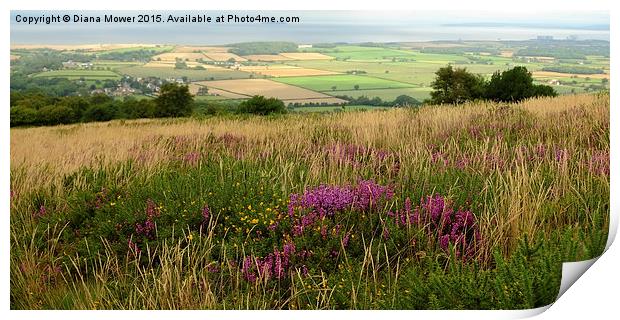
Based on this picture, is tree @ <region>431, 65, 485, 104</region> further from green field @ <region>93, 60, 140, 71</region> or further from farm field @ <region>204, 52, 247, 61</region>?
green field @ <region>93, 60, 140, 71</region>

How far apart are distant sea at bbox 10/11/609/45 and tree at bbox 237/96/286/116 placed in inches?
16.6

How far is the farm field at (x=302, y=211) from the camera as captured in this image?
3914 millimetres

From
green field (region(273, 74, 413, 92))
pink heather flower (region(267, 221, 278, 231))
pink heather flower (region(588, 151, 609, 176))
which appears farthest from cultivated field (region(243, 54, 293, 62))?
pink heather flower (region(588, 151, 609, 176))

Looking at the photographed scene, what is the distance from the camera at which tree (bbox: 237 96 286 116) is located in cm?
496

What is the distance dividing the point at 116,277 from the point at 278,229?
94 cm

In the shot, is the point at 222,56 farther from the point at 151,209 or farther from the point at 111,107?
the point at 151,209

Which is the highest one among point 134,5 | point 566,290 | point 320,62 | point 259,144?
point 134,5

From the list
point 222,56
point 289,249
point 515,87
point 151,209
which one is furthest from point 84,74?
point 515,87

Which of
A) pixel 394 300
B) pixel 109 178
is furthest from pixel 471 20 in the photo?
pixel 109 178

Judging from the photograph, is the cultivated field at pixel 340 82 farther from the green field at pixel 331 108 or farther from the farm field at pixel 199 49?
the farm field at pixel 199 49

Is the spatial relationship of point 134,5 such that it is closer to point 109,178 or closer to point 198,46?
Result: point 198,46

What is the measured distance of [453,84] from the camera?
5.35m

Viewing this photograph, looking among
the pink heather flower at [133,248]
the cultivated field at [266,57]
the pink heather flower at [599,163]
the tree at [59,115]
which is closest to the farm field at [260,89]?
the cultivated field at [266,57]

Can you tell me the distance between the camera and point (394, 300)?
3812 millimetres
